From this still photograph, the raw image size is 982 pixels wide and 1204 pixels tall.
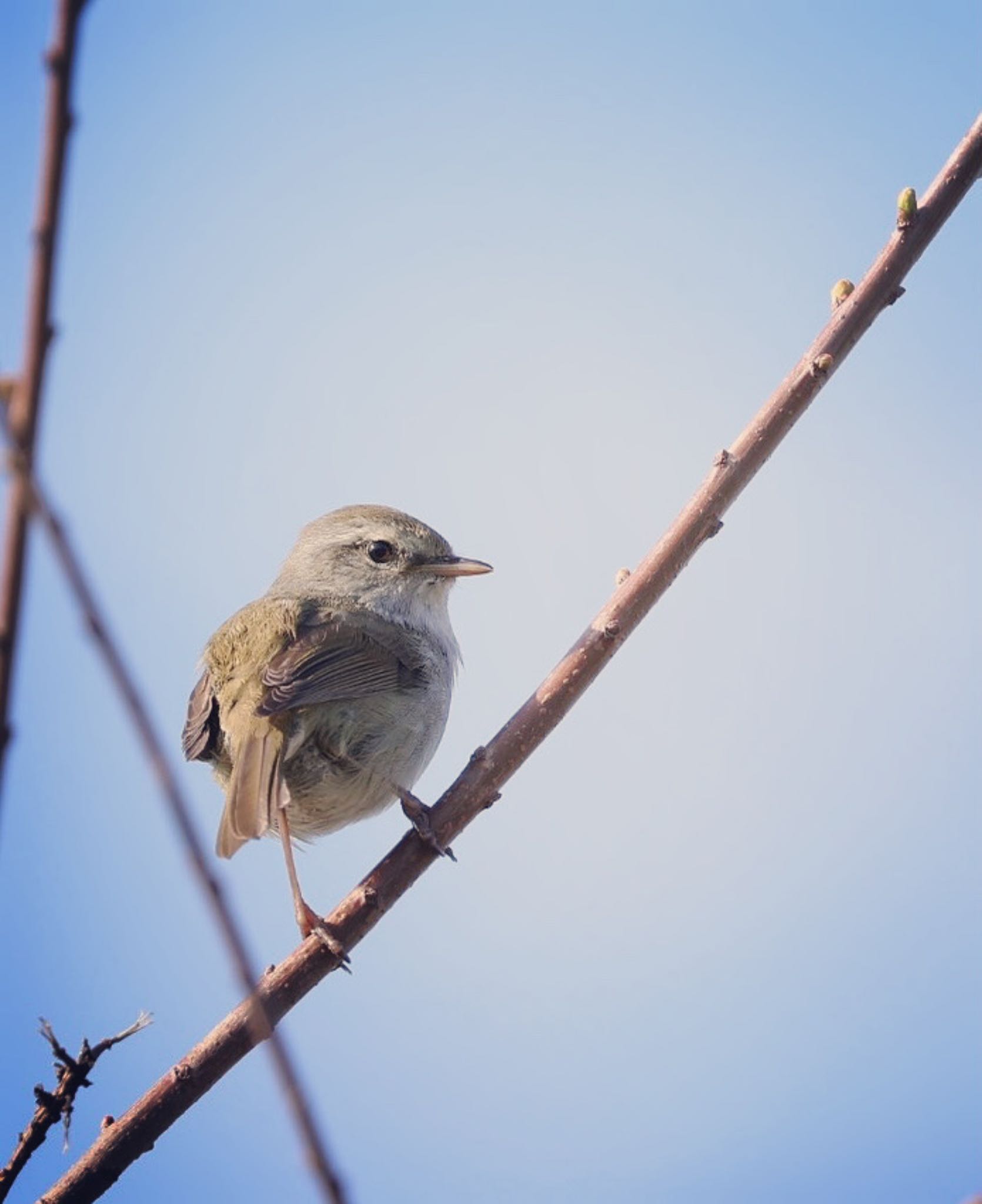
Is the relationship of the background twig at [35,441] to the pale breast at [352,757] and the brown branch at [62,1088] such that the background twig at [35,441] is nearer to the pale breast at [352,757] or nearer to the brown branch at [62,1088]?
the brown branch at [62,1088]

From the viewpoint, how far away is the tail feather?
4.48 meters

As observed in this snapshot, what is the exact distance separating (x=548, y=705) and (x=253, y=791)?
126cm

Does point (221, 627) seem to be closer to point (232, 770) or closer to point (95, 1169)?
point (232, 770)

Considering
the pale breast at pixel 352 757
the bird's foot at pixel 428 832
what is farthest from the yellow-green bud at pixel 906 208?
the pale breast at pixel 352 757

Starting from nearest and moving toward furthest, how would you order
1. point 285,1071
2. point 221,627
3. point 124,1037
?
1. point 285,1071
2. point 124,1037
3. point 221,627

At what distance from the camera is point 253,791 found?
185 inches

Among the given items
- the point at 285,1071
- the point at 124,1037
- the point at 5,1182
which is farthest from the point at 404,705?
the point at 285,1071

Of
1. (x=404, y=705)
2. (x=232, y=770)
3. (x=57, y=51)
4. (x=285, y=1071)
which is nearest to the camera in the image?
(x=57, y=51)

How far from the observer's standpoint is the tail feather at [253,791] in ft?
14.7

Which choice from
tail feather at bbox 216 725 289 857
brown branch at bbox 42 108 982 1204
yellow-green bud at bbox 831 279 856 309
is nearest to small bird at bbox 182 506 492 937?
tail feather at bbox 216 725 289 857

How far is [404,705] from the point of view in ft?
18.1

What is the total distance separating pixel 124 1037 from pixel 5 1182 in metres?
0.46

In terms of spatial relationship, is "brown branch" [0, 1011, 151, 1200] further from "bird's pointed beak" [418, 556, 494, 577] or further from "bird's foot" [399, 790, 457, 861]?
"bird's pointed beak" [418, 556, 494, 577]

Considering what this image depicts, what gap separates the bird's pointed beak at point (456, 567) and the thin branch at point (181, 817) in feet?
16.4
